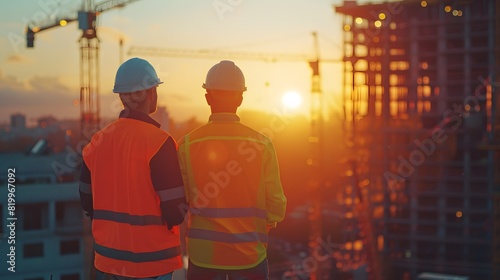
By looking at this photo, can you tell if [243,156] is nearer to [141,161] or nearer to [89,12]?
[141,161]

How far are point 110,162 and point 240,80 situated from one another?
717mm

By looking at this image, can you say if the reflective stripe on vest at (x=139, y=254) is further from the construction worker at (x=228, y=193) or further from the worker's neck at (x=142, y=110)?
the worker's neck at (x=142, y=110)

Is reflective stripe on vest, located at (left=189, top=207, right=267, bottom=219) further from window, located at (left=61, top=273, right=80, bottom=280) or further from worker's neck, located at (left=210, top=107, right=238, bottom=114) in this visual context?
window, located at (left=61, top=273, right=80, bottom=280)

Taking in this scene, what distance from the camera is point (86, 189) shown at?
318cm

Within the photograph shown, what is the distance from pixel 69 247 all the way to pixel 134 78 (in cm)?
1763

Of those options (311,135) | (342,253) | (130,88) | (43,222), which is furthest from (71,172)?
(130,88)

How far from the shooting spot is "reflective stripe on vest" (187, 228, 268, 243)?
2.97 metres

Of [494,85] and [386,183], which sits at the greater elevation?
[494,85]

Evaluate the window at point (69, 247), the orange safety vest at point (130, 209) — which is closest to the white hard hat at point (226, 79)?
the orange safety vest at point (130, 209)

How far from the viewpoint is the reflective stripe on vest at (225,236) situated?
2.97 meters

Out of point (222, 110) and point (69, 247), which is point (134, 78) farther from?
point (69, 247)

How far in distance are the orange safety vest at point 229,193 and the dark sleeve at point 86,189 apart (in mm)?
488

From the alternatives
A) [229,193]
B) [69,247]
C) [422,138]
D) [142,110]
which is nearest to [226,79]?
[142,110]

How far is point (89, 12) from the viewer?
34344 mm
